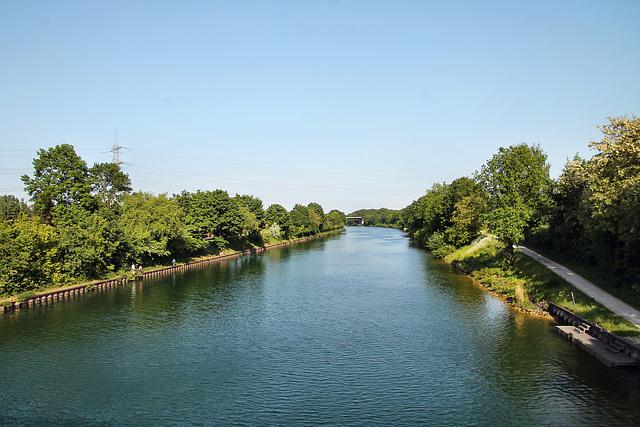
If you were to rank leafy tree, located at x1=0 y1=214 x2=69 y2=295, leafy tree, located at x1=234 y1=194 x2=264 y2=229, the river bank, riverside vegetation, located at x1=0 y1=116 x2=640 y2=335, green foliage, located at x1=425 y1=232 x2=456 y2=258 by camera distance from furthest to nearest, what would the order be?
leafy tree, located at x1=234 y1=194 x2=264 y2=229
green foliage, located at x1=425 y1=232 x2=456 y2=258
the river bank
leafy tree, located at x1=0 y1=214 x2=69 y2=295
riverside vegetation, located at x1=0 y1=116 x2=640 y2=335

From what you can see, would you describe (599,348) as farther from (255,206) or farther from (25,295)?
(255,206)

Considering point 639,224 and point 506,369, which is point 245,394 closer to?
point 506,369

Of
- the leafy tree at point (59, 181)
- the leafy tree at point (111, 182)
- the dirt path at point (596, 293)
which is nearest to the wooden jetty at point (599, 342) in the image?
the dirt path at point (596, 293)

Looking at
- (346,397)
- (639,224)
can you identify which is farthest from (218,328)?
(639,224)

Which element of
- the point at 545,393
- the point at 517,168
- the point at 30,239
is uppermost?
the point at 517,168

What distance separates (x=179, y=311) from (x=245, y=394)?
58.3 feet

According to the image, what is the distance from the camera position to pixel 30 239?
3741cm

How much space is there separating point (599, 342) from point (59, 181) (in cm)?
5890

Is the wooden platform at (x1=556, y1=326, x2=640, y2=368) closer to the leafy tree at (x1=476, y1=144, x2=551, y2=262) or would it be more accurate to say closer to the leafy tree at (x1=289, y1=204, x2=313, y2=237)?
the leafy tree at (x1=476, y1=144, x2=551, y2=262)

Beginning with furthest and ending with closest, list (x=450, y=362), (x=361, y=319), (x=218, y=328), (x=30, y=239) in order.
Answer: (x=30, y=239) → (x=361, y=319) → (x=218, y=328) → (x=450, y=362)

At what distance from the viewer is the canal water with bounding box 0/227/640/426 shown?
1748cm

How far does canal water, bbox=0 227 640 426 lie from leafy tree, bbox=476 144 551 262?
7.38m

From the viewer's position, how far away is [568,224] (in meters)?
37.8

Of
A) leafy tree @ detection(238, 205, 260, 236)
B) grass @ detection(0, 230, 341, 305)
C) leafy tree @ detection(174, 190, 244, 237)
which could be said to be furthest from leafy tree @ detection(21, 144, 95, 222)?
leafy tree @ detection(238, 205, 260, 236)
